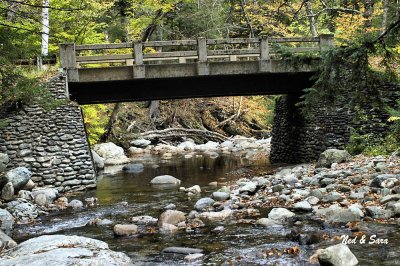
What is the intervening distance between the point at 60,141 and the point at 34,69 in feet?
11.6

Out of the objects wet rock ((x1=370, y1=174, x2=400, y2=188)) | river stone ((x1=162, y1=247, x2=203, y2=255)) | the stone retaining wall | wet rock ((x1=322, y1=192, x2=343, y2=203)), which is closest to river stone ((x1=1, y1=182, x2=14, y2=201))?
river stone ((x1=162, y1=247, x2=203, y2=255))

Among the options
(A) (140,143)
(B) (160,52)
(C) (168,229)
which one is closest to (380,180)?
(C) (168,229)

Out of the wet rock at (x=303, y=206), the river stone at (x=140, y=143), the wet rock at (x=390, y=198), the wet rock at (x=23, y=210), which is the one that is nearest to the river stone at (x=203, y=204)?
the wet rock at (x=303, y=206)

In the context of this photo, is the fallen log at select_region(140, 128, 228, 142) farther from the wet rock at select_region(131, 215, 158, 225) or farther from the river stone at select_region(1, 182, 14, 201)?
the wet rock at select_region(131, 215, 158, 225)

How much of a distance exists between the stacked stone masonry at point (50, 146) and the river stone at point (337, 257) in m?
9.65

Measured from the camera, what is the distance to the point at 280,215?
8203mm

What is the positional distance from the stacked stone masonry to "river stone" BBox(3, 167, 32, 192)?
1.06m

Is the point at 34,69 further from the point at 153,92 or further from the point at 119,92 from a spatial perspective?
the point at 153,92

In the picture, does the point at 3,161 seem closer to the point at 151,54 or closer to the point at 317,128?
the point at 151,54

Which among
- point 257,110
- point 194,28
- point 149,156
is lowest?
point 149,156

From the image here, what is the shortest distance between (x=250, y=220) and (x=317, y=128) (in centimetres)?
946

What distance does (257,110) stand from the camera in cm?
3128

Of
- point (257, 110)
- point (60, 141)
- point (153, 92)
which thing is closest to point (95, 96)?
point (153, 92)

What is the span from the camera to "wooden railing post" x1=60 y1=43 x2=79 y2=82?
14.9 m
